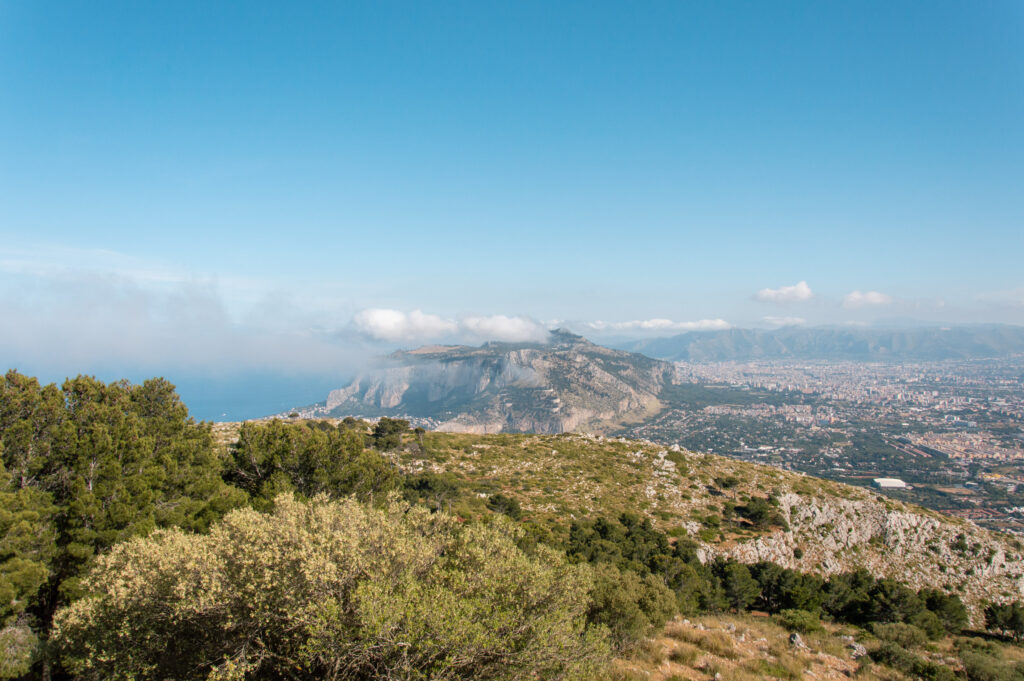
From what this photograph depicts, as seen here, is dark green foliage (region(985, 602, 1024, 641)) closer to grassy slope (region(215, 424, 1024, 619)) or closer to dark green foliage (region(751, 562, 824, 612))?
grassy slope (region(215, 424, 1024, 619))

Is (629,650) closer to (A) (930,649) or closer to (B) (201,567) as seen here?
(B) (201,567)

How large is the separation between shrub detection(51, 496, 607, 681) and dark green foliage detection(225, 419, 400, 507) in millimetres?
15648

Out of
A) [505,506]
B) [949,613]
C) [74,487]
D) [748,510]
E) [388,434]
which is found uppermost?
[74,487]

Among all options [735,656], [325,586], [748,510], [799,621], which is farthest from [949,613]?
[325,586]

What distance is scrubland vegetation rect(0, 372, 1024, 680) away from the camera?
37.6 ft

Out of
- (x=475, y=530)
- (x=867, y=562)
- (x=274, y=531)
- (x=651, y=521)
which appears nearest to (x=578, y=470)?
(x=651, y=521)

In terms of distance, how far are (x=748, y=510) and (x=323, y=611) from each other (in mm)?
51241

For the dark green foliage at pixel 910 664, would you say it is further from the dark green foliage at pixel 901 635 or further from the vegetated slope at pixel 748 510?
the vegetated slope at pixel 748 510

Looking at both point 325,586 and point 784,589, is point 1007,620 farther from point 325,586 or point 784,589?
point 325,586

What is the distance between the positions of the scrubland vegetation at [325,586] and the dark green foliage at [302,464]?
157 mm

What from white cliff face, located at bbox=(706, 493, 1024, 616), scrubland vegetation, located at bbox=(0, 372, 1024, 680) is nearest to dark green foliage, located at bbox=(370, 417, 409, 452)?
scrubland vegetation, located at bbox=(0, 372, 1024, 680)

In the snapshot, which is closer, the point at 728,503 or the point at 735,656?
the point at 735,656

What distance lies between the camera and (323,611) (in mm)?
10883

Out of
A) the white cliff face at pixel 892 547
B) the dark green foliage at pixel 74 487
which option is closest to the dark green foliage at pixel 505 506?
the white cliff face at pixel 892 547
